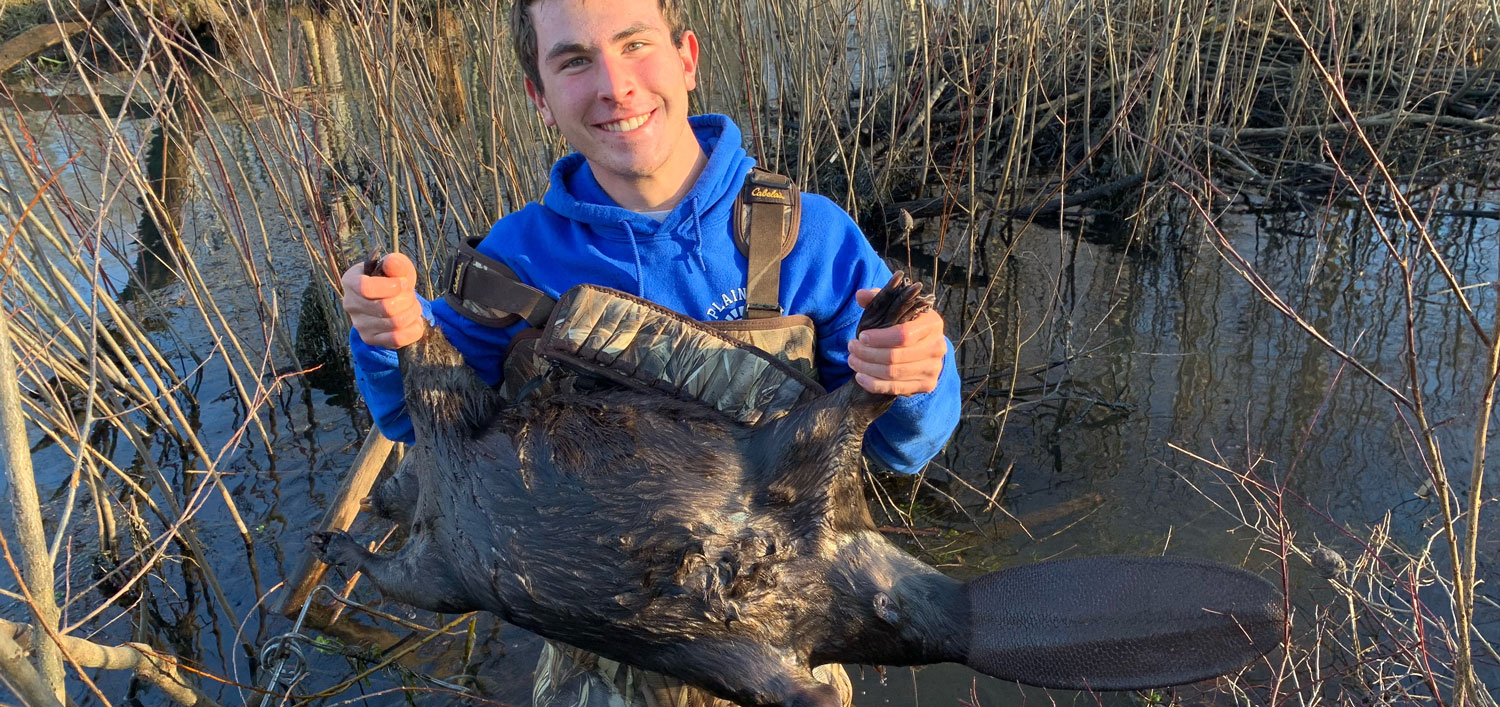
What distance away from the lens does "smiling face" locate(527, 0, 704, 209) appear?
6.19 feet

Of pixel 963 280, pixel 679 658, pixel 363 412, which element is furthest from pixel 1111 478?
pixel 363 412

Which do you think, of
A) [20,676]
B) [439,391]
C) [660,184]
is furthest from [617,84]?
[20,676]

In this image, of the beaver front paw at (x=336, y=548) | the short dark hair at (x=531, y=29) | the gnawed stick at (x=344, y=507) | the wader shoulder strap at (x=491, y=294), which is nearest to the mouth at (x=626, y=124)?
the short dark hair at (x=531, y=29)

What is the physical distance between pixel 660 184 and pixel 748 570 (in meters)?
0.85

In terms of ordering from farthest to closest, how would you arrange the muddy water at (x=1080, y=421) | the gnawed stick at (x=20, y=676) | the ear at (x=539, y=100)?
the muddy water at (x=1080, y=421)
the ear at (x=539, y=100)
the gnawed stick at (x=20, y=676)

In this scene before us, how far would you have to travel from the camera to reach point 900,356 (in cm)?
151

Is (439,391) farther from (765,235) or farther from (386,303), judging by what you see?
(765,235)

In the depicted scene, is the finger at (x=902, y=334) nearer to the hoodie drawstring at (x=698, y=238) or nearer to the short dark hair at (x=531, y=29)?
the hoodie drawstring at (x=698, y=238)

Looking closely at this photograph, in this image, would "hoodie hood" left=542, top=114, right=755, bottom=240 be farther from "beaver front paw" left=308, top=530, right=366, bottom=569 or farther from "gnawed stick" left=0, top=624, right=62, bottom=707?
"gnawed stick" left=0, top=624, right=62, bottom=707

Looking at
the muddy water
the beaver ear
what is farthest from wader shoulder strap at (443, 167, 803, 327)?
the muddy water

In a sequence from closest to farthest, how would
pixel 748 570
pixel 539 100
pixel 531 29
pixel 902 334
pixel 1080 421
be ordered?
pixel 902 334 < pixel 748 570 < pixel 531 29 < pixel 539 100 < pixel 1080 421

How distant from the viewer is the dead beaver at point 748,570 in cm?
158

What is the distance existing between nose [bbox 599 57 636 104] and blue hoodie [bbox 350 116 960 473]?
0.74ft

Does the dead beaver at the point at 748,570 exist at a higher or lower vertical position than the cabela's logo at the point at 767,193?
lower
